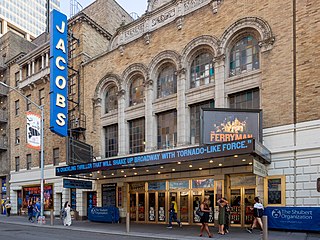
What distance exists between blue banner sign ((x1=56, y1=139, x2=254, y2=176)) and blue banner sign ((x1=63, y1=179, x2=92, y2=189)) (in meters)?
2.64

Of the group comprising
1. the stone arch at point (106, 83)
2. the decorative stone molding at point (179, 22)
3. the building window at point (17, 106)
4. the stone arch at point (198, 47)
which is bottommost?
the building window at point (17, 106)

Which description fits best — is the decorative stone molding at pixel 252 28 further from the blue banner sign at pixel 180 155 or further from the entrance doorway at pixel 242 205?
the entrance doorway at pixel 242 205

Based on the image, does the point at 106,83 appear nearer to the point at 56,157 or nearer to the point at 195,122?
the point at 56,157

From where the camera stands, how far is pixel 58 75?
86.7ft

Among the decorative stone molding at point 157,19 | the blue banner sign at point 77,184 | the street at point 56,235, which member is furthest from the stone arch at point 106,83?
the street at point 56,235

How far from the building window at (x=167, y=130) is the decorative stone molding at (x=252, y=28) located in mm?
5393

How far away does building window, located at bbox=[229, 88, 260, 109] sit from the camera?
725 inches

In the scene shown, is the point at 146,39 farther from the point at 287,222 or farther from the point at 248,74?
the point at 287,222

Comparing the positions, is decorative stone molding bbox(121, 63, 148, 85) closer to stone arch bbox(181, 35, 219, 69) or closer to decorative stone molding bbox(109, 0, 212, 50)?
decorative stone molding bbox(109, 0, 212, 50)

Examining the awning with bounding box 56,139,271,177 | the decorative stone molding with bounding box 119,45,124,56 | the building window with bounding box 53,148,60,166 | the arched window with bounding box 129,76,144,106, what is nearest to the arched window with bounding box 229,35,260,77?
the awning with bounding box 56,139,271,177

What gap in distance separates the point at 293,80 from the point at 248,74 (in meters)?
2.46

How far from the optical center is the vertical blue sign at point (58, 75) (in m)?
25.8

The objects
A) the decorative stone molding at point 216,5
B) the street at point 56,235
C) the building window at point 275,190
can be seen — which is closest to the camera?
the street at point 56,235

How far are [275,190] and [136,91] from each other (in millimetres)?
11885
